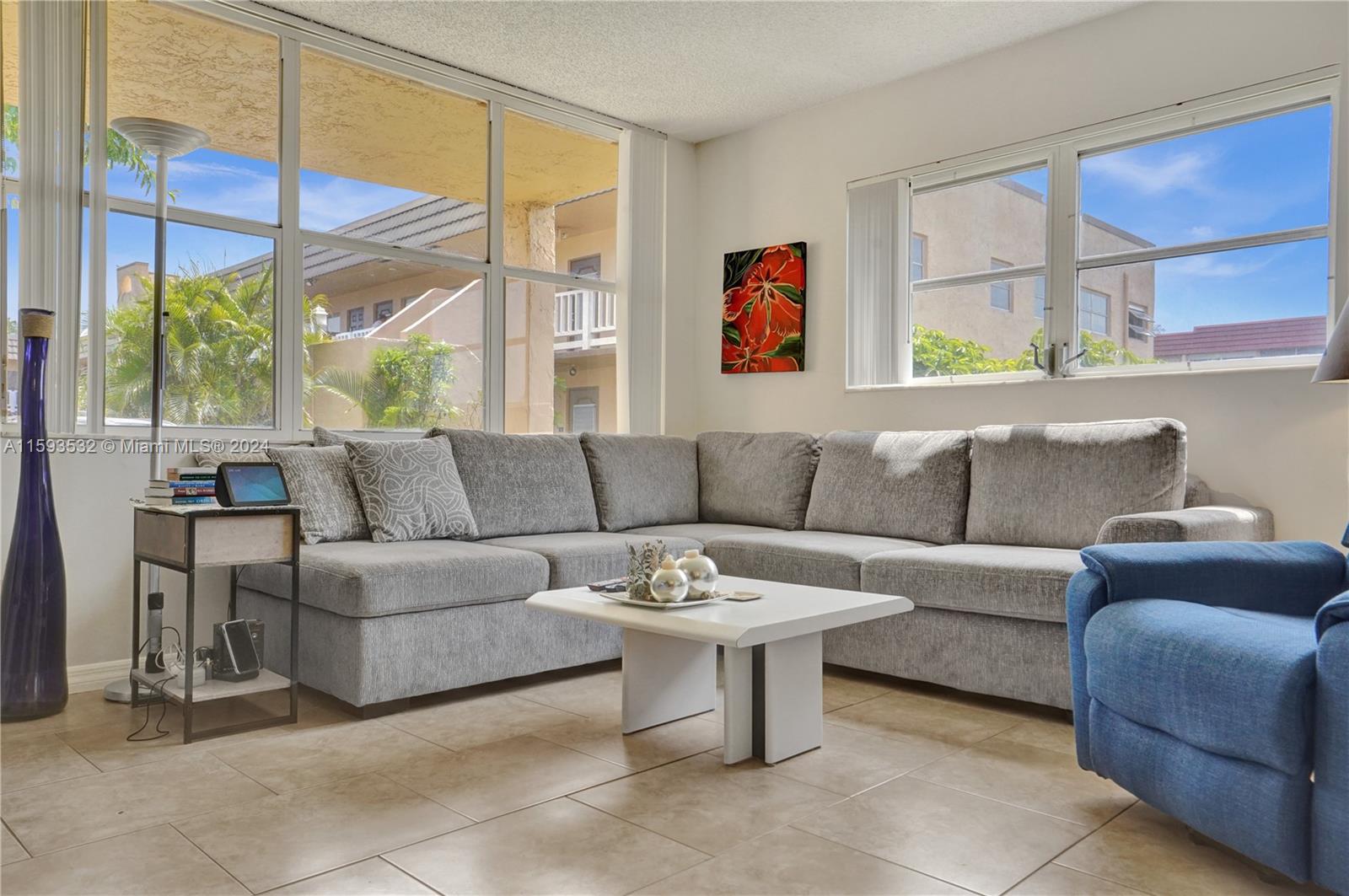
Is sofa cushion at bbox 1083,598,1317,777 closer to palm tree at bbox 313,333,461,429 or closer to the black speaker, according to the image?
the black speaker

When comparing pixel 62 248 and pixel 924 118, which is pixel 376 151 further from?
pixel 924 118

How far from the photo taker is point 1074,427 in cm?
348

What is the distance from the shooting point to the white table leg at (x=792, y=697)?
2439 millimetres

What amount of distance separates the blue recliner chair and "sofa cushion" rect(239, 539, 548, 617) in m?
1.78

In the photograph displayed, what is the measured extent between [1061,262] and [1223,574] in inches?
83.1

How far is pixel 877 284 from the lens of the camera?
4.59 meters

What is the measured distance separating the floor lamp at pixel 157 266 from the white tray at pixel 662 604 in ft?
4.99

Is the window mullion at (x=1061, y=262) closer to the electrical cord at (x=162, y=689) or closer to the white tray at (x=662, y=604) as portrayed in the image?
the white tray at (x=662, y=604)

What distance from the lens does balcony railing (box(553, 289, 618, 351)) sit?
16.4ft

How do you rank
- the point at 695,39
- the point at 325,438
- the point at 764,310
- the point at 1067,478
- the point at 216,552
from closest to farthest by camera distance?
the point at 216,552
the point at 1067,478
the point at 325,438
the point at 695,39
the point at 764,310

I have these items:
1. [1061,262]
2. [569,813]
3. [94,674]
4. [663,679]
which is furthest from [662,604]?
[1061,262]

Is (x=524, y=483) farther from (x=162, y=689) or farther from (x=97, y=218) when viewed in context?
(x=97, y=218)

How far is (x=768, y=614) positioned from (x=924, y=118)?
3.04 metres

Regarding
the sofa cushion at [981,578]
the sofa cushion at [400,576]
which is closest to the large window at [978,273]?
the sofa cushion at [981,578]
